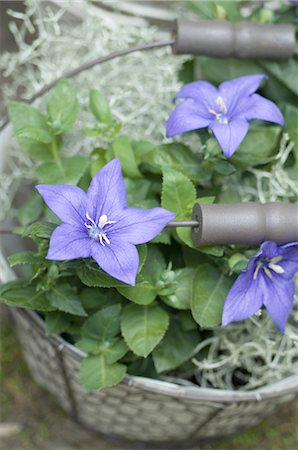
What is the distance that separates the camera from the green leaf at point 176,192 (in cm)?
73

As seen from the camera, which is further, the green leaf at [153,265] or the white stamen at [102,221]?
the green leaf at [153,265]

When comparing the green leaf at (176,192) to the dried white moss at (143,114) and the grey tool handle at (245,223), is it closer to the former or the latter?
the grey tool handle at (245,223)

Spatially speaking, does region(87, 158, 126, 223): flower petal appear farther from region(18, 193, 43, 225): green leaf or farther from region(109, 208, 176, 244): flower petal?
region(18, 193, 43, 225): green leaf

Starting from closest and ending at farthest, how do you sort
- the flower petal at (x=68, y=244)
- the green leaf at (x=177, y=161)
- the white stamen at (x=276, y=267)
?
1. the flower petal at (x=68, y=244)
2. the white stamen at (x=276, y=267)
3. the green leaf at (x=177, y=161)

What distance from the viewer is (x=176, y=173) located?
0.73 meters

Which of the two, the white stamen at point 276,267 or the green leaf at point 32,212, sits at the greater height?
the green leaf at point 32,212

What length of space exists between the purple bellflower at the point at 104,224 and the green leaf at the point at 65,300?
0.41ft

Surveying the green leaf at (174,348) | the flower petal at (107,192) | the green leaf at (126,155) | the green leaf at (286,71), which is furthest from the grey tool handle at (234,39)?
the green leaf at (174,348)

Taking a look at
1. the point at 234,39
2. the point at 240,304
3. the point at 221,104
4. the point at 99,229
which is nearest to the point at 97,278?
the point at 99,229

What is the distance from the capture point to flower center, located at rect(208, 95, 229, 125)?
754mm

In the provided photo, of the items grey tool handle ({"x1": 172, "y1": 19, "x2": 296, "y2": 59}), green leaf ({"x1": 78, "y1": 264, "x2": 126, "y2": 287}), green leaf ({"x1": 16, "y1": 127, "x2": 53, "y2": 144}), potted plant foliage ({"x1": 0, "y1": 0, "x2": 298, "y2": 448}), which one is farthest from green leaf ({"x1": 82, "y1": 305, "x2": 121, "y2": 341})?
grey tool handle ({"x1": 172, "y1": 19, "x2": 296, "y2": 59})

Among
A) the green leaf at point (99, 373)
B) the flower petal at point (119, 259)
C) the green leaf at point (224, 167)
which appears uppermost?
the flower petal at point (119, 259)

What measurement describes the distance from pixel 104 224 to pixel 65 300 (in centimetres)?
14

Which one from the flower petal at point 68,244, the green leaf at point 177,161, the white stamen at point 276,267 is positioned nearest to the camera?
the flower petal at point 68,244
